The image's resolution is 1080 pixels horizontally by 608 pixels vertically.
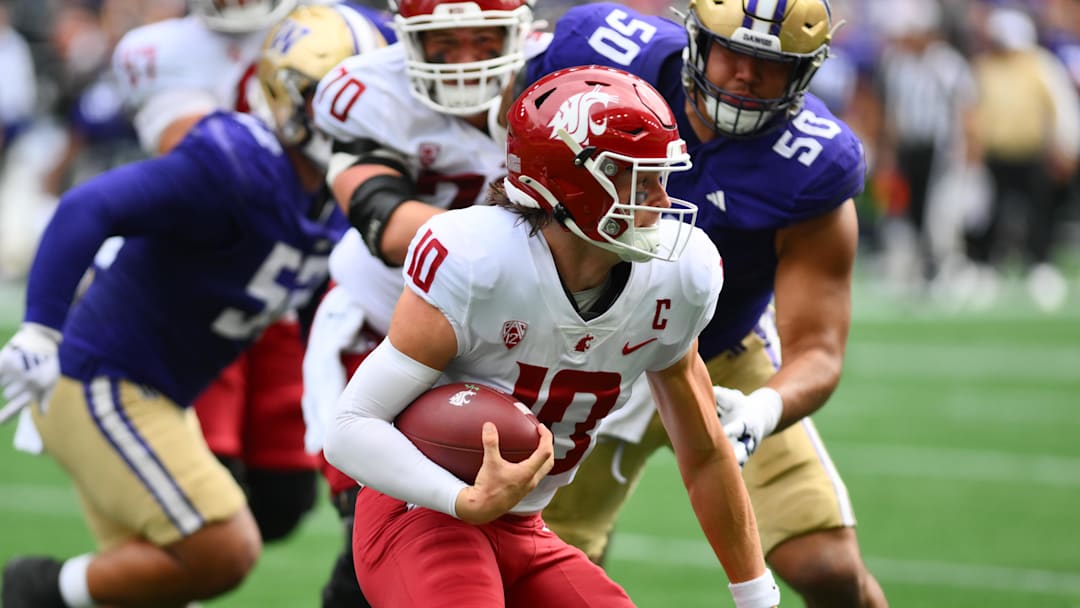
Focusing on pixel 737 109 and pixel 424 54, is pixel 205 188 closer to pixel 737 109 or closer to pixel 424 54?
pixel 424 54

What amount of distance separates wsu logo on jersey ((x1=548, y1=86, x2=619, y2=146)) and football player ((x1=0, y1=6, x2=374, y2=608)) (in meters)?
1.49

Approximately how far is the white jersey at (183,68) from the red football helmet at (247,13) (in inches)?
1.8

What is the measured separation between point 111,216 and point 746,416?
5.67ft

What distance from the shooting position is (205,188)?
4.20 metres

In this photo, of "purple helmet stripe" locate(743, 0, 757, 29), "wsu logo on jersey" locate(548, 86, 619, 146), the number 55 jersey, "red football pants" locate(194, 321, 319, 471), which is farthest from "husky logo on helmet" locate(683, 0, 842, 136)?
"red football pants" locate(194, 321, 319, 471)

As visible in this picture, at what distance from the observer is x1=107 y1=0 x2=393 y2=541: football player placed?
16.9ft

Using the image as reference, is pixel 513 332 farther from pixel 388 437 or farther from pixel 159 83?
pixel 159 83

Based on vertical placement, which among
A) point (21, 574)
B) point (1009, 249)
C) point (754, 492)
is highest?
point (754, 492)

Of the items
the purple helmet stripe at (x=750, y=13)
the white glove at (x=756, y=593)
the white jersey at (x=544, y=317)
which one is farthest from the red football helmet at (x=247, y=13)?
the white glove at (x=756, y=593)

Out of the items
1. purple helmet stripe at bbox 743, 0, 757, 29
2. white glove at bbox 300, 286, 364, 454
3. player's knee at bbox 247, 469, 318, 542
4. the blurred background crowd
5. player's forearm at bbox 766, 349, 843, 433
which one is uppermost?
purple helmet stripe at bbox 743, 0, 757, 29

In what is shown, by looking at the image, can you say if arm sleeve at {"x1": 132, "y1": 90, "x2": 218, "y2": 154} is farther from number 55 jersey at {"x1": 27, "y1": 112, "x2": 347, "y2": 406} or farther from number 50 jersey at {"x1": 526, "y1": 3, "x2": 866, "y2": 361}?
number 50 jersey at {"x1": 526, "y1": 3, "x2": 866, "y2": 361}

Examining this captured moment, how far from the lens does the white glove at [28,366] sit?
408cm

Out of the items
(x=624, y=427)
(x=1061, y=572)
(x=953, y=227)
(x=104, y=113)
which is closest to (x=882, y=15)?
(x=953, y=227)

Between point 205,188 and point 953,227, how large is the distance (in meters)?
9.62
